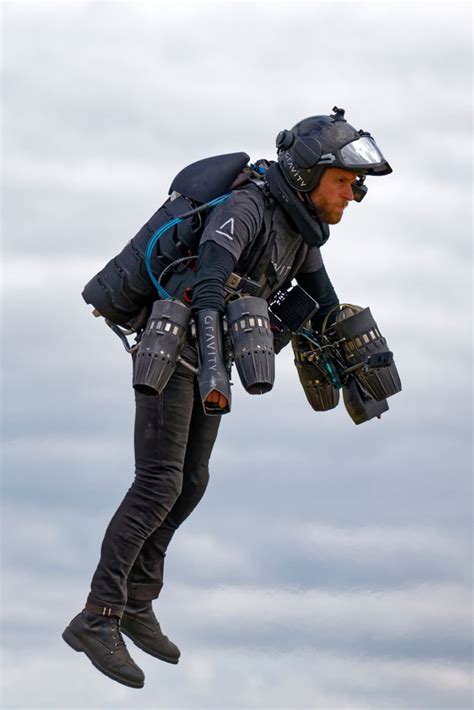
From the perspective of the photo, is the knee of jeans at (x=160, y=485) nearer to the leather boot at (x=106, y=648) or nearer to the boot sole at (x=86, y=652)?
the leather boot at (x=106, y=648)

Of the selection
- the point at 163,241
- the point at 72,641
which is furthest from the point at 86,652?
the point at 163,241

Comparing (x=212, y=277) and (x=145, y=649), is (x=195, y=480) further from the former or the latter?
(x=212, y=277)

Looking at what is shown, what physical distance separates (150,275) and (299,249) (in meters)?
1.04

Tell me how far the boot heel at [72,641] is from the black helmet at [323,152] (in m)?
3.31

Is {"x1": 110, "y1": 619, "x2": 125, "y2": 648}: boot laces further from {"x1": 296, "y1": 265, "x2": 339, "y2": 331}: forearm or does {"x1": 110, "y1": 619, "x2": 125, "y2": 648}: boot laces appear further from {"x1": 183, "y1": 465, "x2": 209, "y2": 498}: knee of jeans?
{"x1": 296, "y1": 265, "x2": 339, "y2": 331}: forearm

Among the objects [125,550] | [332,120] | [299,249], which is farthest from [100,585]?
[332,120]

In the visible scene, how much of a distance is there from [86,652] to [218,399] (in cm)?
202

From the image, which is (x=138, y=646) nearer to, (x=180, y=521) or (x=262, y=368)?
(x=180, y=521)

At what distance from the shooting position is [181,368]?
11.7m

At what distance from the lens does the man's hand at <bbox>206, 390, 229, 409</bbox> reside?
437 inches

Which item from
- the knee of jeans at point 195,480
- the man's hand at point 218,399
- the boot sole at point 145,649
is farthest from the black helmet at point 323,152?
the boot sole at point 145,649

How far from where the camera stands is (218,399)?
11.1m

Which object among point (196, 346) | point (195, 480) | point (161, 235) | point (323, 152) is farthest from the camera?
point (195, 480)

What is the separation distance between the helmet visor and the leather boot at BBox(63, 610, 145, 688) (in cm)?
338
